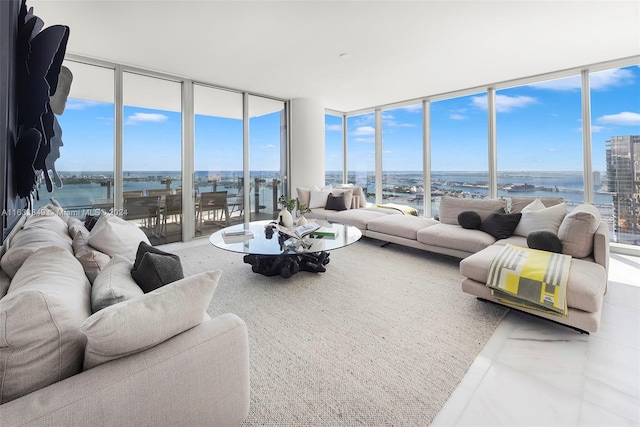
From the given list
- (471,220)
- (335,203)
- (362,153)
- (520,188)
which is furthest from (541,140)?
(362,153)

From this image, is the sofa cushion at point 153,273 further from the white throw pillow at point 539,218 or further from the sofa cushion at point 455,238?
the white throw pillow at point 539,218

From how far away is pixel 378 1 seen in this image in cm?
260

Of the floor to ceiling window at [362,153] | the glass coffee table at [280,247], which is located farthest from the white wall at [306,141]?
the glass coffee table at [280,247]

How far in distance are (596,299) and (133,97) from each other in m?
5.69

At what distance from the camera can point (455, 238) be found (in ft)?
11.1

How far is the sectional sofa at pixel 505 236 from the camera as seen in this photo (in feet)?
6.31

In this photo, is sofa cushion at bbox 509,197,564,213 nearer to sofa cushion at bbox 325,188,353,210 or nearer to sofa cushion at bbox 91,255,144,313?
sofa cushion at bbox 325,188,353,210

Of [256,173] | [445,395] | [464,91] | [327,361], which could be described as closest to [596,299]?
[445,395]

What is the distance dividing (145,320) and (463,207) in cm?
393

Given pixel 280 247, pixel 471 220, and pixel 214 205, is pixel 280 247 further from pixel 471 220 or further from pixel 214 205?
pixel 214 205

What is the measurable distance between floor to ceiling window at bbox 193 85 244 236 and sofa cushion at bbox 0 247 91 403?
4.26 meters

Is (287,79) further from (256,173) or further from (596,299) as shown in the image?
(596,299)

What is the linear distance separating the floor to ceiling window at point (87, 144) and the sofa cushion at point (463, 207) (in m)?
4.72

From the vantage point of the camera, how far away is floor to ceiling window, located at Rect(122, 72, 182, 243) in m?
4.28
